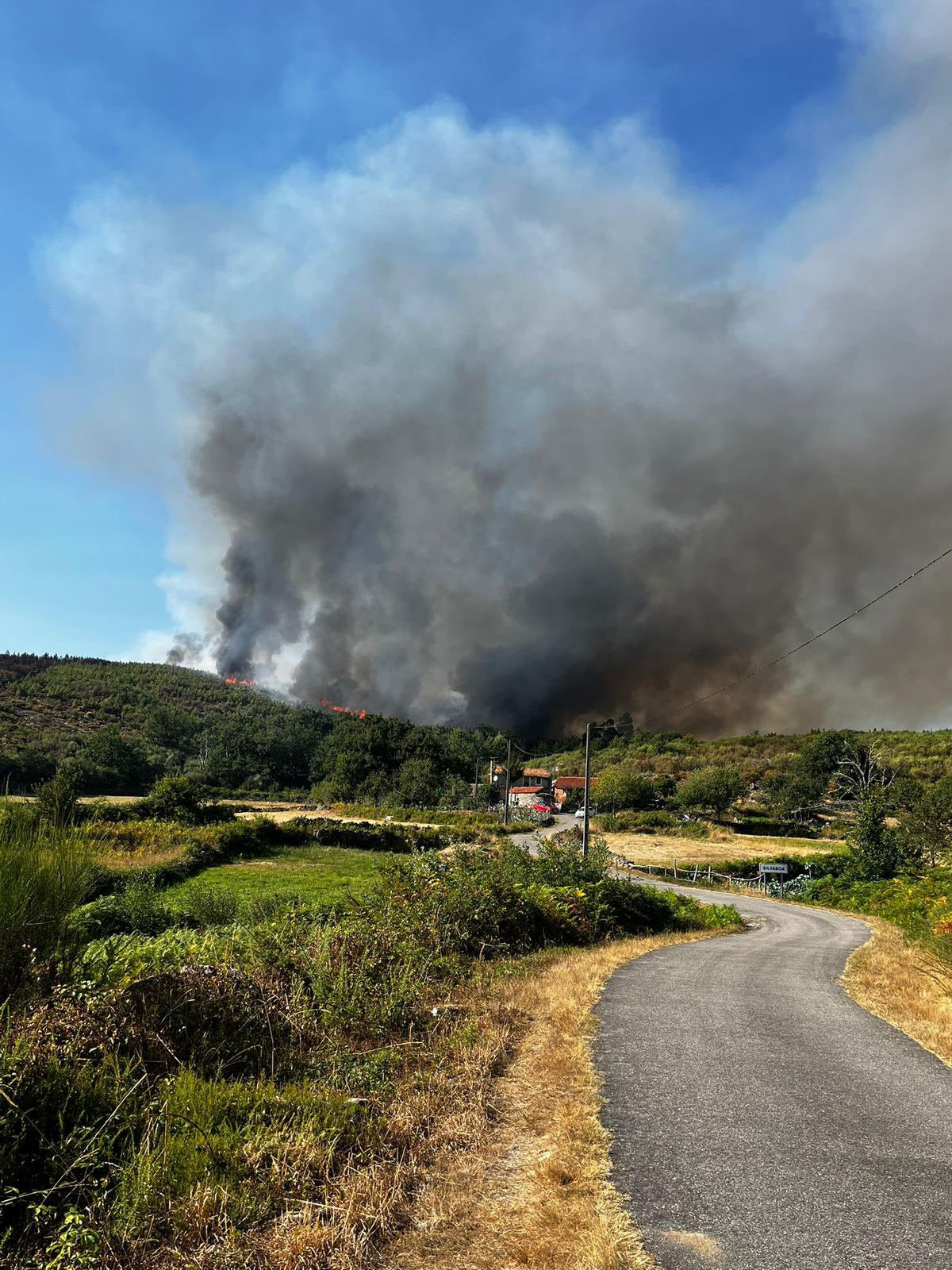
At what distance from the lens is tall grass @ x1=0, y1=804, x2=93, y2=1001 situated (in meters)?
5.63

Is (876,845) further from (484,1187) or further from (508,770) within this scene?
(484,1187)

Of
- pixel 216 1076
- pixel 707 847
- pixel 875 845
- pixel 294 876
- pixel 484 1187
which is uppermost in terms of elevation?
pixel 216 1076

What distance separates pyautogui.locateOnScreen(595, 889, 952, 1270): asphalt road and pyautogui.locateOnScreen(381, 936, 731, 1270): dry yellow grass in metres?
0.22

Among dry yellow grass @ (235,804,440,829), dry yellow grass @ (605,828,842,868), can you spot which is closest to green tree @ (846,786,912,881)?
dry yellow grass @ (605,828,842,868)

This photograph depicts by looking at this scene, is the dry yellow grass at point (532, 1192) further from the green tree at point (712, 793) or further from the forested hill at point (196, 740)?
the green tree at point (712, 793)

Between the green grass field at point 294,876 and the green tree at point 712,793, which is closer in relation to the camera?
the green grass field at point 294,876

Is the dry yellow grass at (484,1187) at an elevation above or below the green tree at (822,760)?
below

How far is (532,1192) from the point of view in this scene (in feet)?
16.0

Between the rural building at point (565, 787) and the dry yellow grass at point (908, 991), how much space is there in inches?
4380

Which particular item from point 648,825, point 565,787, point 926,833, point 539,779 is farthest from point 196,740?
point 926,833

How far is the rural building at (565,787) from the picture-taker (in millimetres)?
128650

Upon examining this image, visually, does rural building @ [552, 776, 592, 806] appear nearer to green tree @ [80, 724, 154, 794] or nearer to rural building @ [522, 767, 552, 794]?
rural building @ [522, 767, 552, 794]

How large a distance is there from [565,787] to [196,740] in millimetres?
78905

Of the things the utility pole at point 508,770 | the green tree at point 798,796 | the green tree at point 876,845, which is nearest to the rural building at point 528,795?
the green tree at point 798,796
